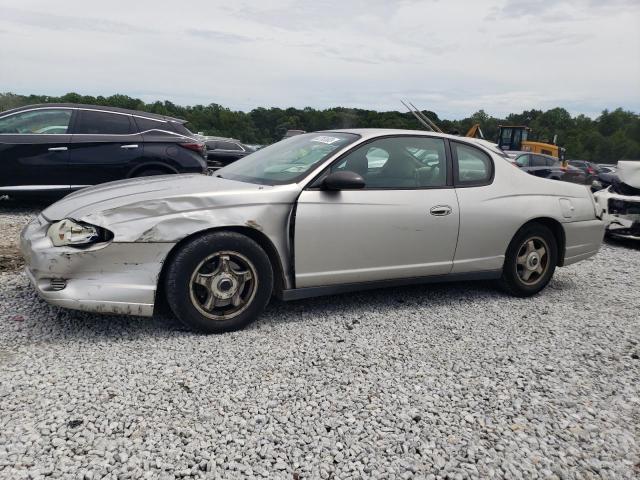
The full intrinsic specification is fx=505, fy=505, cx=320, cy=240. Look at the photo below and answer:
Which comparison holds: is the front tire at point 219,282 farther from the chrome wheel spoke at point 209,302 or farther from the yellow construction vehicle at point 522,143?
the yellow construction vehicle at point 522,143

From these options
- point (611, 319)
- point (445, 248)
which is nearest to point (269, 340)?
point (445, 248)

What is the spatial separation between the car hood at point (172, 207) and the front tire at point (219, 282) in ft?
0.43

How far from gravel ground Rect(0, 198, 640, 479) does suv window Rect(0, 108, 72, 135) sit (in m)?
4.00

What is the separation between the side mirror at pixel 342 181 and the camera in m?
3.53

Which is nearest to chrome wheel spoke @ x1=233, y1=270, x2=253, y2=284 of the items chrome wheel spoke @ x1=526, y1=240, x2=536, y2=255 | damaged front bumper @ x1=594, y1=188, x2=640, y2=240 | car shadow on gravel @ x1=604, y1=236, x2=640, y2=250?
chrome wheel spoke @ x1=526, y1=240, x2=536, y2=255

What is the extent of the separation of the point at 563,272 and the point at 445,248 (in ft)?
7.84

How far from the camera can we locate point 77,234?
314cm

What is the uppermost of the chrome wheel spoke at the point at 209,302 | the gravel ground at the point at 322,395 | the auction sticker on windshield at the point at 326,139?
the auction sticker on windshield at the point at 326,139

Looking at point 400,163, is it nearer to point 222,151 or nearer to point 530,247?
point 530,247

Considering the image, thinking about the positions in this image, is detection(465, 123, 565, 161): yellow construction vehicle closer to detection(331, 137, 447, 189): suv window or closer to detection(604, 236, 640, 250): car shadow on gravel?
detection(604, 236, 640, 250): car shadow on gravel

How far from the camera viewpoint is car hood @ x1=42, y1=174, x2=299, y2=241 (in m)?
3.16

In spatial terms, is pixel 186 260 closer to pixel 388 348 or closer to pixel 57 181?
pixel 388 348

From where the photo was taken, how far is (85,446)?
2154mm

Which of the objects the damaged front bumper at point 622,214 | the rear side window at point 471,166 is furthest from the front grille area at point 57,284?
the damaged front bumper at point 622,214
